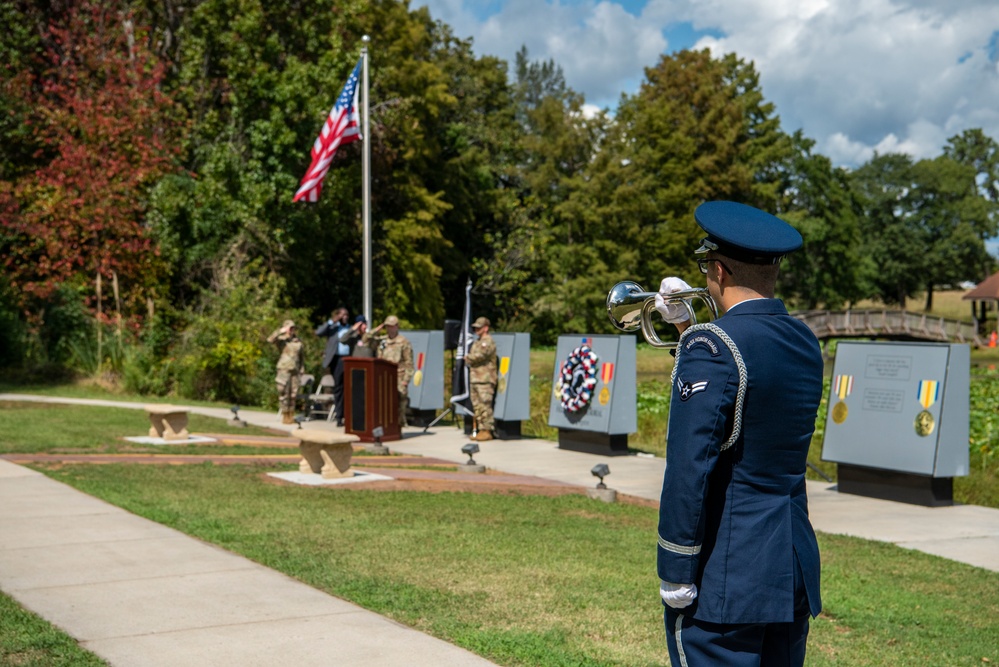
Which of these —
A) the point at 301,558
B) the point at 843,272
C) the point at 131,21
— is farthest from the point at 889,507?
the point at 843,272

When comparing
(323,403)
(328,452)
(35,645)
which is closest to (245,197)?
(323,403)

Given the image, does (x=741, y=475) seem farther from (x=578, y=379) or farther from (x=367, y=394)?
(x=367, y=394)

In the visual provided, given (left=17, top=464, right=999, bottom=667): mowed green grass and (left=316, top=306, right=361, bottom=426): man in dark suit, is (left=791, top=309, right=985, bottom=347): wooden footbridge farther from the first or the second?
(left=17, top=464, right=999, bottom=667): mowed green grass

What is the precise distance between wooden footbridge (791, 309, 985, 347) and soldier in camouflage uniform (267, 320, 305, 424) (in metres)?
46.4

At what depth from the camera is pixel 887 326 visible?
66.4m

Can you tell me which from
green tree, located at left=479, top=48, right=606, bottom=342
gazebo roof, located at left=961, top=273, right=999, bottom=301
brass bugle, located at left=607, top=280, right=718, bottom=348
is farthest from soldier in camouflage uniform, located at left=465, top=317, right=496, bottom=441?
gazebo roof, located at left=961, top=273, right=999, bottom=301

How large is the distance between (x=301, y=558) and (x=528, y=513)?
288 centimetres

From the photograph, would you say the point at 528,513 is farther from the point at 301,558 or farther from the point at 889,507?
the point at 889,507

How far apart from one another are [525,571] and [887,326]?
62704mm

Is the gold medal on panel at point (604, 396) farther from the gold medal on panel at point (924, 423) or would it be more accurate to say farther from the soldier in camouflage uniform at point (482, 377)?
the gold medal on panel at point (924, 423)

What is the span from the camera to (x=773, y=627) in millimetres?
3662

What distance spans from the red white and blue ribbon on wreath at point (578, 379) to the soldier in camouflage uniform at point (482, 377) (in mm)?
1456

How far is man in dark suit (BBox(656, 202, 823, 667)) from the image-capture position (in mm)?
3523

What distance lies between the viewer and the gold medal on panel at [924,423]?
11.6m
